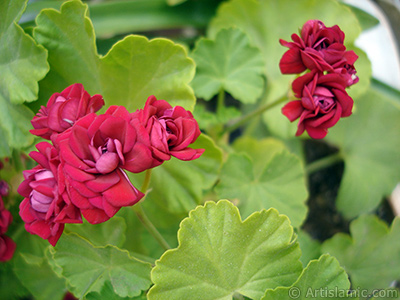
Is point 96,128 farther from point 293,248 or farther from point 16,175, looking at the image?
point 16,175

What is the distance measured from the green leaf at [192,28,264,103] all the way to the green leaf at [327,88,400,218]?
0.32 metres

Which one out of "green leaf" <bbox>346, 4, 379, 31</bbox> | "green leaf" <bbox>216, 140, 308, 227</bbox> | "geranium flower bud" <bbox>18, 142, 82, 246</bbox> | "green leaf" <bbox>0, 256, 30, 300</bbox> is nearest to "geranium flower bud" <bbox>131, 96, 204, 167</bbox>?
"geranium flower bud" <bbox>18, 142, 82, 246</bbox>

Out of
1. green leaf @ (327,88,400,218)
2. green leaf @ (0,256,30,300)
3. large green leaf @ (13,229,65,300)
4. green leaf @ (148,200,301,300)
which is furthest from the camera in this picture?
green leaf @ (327,88,400,218)

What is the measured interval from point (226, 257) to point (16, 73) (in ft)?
1.56

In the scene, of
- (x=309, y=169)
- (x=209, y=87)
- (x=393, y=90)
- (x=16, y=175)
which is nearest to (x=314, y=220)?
(x=309, y=169)

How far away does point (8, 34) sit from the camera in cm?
66

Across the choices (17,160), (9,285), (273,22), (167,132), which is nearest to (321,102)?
(167,132)

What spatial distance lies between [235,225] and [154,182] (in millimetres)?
249

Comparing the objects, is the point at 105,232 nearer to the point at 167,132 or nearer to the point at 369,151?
the point at 167,132

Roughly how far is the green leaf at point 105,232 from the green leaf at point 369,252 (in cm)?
43

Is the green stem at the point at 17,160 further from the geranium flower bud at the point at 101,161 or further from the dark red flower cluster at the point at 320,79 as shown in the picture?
the dark red flower cluster at the point at 320,79

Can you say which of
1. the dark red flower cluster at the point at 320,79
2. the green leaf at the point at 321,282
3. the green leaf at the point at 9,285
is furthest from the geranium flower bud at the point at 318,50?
the green leaf at the point at 9,285

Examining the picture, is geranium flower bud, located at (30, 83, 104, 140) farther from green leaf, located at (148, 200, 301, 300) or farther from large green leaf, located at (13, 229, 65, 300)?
large green leaf, located at (13, 229, 65, 300)

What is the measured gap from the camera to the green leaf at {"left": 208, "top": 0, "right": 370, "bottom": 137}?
0.96 metres
